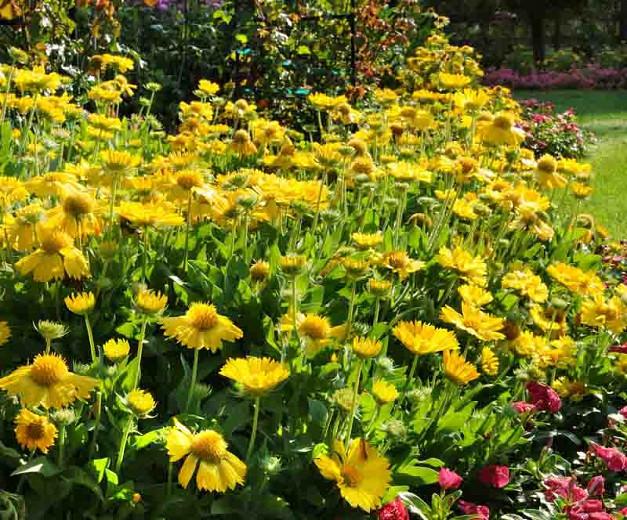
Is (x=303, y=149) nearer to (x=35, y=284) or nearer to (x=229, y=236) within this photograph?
(x=229, y=236)

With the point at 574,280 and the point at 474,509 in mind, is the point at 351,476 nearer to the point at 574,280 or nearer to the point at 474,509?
the point at 474,509

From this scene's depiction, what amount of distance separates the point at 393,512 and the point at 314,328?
15.4 inches

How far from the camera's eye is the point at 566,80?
587 inches

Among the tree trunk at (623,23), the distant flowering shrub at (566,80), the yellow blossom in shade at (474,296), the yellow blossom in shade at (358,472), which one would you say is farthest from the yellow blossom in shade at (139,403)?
the tree trunk at (623,23)

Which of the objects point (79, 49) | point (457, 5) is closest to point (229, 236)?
point (79, 49)

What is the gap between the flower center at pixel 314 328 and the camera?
5.65ft

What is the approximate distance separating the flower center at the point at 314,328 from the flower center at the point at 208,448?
400 millimetres

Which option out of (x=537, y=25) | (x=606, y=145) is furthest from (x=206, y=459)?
(x=537, y=25)

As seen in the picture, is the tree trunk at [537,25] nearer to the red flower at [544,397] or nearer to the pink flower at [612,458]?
the red flower at [544,397]

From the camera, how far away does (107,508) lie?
152 centimetres

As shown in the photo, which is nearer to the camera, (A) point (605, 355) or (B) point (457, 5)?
(A) point (605, 355)

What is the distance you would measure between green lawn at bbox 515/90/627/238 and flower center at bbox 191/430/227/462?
407cm

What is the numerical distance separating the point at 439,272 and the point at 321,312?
0.52 metres

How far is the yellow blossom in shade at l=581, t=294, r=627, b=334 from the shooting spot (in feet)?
7.59
